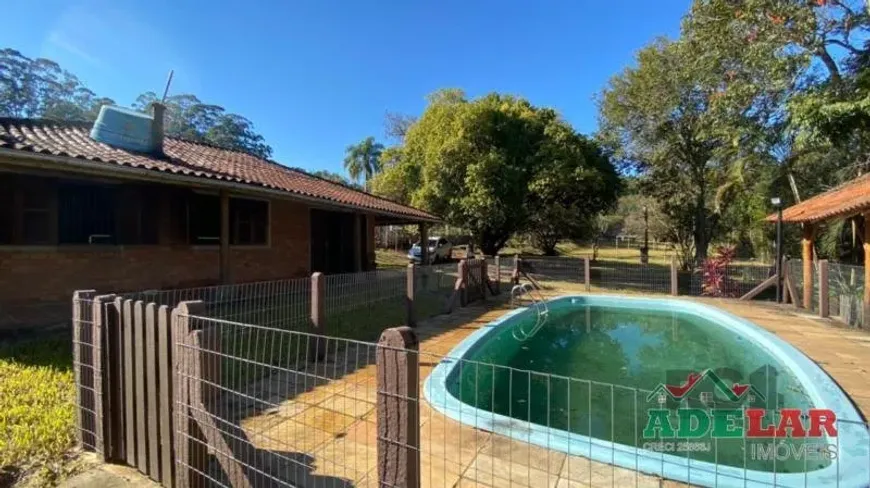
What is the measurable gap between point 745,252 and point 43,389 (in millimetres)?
35728

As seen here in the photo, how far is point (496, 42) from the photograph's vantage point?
764 inches

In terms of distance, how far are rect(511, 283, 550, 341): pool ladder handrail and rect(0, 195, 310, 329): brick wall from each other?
639 cm

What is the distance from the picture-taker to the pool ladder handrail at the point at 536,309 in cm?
1005

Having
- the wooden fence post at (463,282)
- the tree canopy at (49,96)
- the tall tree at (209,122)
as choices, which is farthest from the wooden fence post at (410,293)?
the tall tree at (209,122)

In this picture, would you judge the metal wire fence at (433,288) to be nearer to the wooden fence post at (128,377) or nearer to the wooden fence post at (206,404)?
the wooden fence post at (128,377)

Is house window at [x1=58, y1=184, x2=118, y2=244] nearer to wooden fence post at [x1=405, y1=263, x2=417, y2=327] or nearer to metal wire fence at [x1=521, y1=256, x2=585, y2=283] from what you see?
wooden fence post at [x1=405, y1=263, x2=417, y2=327]

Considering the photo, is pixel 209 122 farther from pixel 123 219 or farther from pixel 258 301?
pixel 258 301

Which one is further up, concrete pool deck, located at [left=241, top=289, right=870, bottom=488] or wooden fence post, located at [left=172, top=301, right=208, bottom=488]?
wooden fence post, located at [left=172, top=301, right=208, bottom=488]

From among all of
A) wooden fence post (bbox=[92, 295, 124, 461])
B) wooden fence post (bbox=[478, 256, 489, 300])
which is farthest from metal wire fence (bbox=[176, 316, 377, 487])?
wooden fence post (bbox=[478, 256, 489, 300])

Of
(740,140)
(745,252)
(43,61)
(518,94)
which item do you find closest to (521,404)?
(740,140)

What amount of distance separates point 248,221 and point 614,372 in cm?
914

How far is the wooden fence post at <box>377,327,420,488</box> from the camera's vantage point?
81.4 inches

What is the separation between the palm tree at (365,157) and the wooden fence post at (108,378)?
153 feet

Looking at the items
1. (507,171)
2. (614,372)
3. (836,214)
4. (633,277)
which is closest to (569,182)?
(507,171)
